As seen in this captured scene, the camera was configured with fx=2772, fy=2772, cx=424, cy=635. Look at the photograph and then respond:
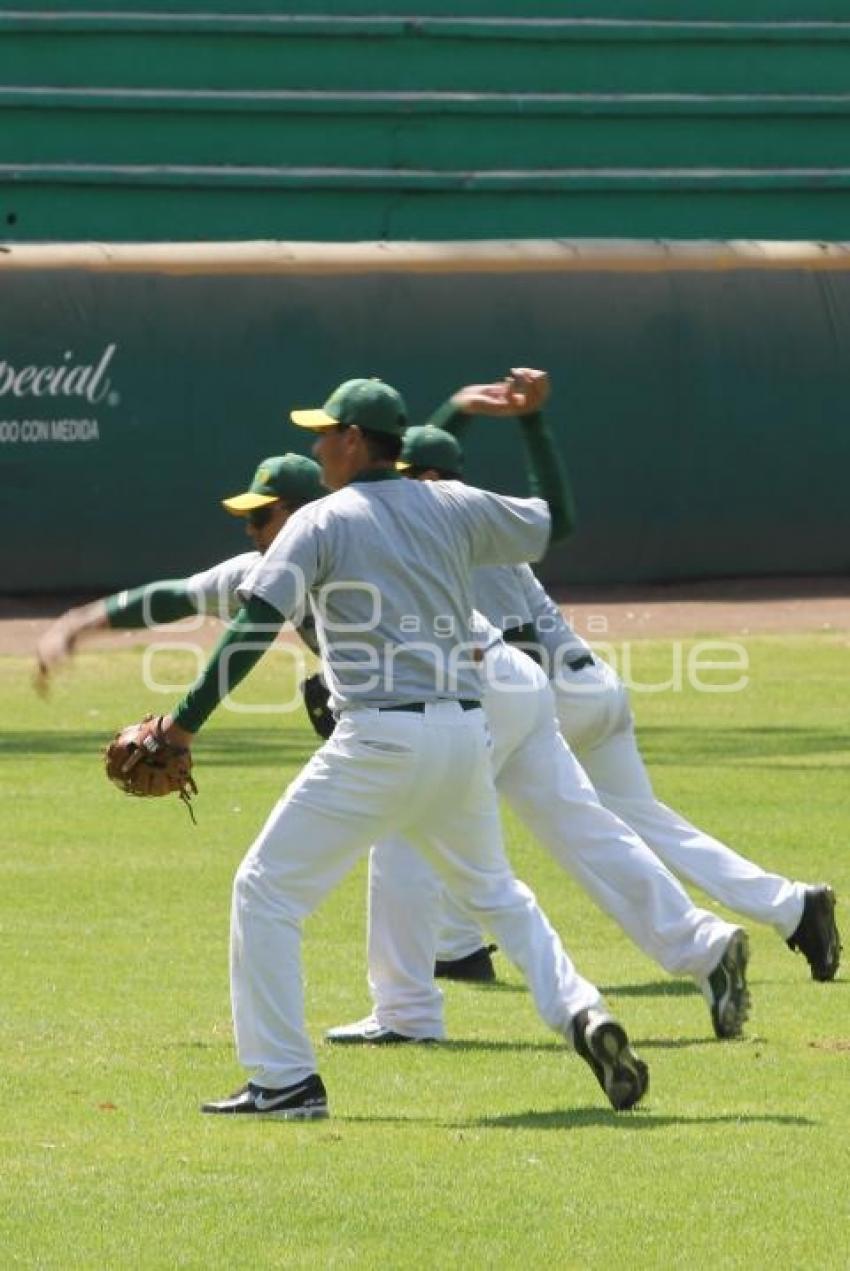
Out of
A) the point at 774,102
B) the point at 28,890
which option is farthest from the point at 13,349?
the point at 28,890

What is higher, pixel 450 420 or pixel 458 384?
pixel 450 420

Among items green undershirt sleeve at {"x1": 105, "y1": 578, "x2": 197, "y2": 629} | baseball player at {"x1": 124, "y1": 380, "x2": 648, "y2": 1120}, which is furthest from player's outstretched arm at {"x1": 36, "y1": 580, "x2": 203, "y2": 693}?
baseball player at {"x1": 124, "y1": 380, "x2": 648, "y2": 1120}

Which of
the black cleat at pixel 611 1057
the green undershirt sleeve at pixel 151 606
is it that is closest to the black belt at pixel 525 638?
the green undershirt sleeve at pixel 151 606

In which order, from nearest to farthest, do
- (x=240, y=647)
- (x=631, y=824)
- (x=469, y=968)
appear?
(x=240, y=647)
(x=631, y=824)
(x=469, y=968)

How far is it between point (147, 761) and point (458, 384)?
17846mm

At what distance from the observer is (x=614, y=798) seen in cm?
1025

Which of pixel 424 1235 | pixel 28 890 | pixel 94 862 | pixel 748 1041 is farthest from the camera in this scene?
pixel 94 862

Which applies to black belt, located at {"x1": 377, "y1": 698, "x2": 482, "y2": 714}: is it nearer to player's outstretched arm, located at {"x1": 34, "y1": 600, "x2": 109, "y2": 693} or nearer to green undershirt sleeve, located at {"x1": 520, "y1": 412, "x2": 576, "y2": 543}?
green undershirt sleeve, located at {"x1": 520, "y1": 412, "x2": 576, "y2": 543}

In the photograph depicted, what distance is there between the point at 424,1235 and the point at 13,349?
734 inches

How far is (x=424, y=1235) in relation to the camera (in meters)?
6.13

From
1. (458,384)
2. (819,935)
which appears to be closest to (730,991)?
(819,935)

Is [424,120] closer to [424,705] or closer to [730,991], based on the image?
[730,991]

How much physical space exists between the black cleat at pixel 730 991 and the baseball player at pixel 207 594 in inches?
64.5

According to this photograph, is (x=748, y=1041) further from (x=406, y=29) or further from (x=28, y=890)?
(x=406, y=29)
